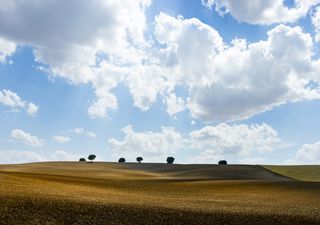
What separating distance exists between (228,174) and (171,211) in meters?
64.3

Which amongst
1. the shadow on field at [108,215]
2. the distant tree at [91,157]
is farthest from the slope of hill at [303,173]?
the distant tree at [91,157]

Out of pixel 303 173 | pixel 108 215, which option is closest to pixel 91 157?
pixel 303 173

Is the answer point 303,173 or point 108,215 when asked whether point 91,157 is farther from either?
point 108,215

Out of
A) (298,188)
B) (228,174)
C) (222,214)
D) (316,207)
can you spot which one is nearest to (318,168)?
(228,174)

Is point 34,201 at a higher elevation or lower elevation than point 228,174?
lower

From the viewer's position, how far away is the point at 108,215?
81.8 feet

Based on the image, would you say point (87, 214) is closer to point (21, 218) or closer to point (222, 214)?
point (21, 218)

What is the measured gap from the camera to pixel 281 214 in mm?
27828

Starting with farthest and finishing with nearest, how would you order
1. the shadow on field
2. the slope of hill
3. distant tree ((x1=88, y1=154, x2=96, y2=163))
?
distant tree ((x1=88, y1=154, x2=96, y2=163)) → the slope of hill → the shadow on field

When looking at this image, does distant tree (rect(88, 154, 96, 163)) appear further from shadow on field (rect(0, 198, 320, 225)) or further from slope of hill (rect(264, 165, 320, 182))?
shadow on field (rect(0, 198, 320, 225))

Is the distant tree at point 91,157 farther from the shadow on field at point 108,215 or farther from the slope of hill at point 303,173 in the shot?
the shadow on field at point 108,215

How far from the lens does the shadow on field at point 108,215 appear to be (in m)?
23.4

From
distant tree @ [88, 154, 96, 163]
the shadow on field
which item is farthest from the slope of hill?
distant tree @ [88, 154, 96, 163]

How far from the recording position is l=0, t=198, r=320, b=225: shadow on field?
23.4m
